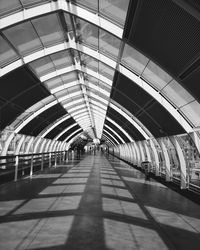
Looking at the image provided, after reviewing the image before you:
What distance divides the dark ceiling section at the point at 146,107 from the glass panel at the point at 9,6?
193 inches

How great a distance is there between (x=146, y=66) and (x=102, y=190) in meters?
4.74

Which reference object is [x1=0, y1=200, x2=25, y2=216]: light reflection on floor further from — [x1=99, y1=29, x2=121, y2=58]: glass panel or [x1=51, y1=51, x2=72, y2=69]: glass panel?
[x1=51, y1=51, x2=72, y2=69]: glass panel

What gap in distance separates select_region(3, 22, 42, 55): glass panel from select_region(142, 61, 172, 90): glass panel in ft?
15.5

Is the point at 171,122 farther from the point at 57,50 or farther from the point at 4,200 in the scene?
the point at 4,200

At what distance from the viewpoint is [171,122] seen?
10.7 m

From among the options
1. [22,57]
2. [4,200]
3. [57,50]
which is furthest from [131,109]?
[4,200]

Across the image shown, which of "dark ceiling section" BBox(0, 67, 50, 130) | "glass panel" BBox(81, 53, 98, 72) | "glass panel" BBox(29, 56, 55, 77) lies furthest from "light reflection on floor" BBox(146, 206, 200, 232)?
"glass panel" BBox(29, 56, 55, 77)

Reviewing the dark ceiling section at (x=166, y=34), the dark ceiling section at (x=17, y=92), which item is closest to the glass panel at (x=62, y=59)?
the dark ceiling section at (x=17, y=92)

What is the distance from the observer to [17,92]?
1355 centimetres

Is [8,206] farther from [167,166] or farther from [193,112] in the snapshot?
[167,166]

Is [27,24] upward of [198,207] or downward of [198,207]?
upward

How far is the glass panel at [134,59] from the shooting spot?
9.38m

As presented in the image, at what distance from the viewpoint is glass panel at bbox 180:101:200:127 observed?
29.6ft

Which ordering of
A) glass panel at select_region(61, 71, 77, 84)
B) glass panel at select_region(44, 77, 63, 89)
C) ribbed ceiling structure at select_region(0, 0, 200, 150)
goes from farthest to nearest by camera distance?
1. glass panel at select_region(61, 71, 77, 84)
2. glass panel at select_region(44, 77, 63, 89)
3. ribbed ceiling structure at select_region(0, 0, 200, 150)
